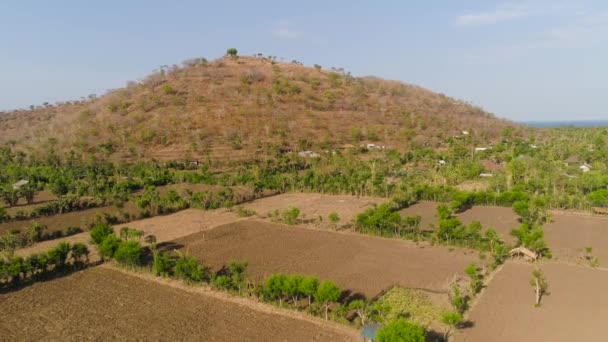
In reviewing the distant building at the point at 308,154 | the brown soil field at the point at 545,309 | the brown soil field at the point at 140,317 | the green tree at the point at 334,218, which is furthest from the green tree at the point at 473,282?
the distant building at the point at 308,154

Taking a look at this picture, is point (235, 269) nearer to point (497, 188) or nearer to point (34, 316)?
point (34, 316)

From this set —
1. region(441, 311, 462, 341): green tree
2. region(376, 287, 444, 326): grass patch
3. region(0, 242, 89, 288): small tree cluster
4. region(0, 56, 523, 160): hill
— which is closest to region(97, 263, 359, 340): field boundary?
region(0, 242, 89, 288): small tree cluster

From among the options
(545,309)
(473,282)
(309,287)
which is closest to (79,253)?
(309,287)

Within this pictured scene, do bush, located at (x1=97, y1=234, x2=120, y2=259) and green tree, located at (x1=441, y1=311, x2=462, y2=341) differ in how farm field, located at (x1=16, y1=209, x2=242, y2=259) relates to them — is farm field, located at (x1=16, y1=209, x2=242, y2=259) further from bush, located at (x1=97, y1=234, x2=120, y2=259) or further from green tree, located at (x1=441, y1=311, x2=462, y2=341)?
green tree, located at (x1=441, y1=311, x2=462, y2=341)

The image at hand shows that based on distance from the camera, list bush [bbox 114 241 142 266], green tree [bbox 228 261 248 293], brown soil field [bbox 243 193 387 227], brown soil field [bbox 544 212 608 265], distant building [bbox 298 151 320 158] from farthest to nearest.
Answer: distant building [bbox 298 151 320 158] < brown soil field [bbox 243 193 387 227] < brown soil field [bbox 544 212 608 265] < bush [bbox 114 241 142 266] < green tree [bbox 228 261 248 293]

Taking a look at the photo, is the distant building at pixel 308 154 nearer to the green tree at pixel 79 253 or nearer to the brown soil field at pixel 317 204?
the brown soil field at pixel 317 204

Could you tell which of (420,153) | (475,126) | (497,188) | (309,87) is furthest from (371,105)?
(497,188)
